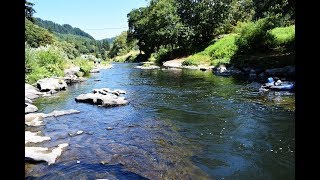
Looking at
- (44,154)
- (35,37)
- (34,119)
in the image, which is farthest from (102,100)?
(35,37)

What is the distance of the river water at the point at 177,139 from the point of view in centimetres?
689

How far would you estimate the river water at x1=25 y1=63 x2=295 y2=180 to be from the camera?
6.89 m

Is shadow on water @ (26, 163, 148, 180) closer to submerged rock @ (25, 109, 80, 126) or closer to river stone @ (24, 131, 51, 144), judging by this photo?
river stone @ (24, 131, 51, 144)

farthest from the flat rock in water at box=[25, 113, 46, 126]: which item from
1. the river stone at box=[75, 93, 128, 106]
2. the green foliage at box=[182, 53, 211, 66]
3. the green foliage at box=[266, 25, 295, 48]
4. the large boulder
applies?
the green foliage at box=[182, 53, 211, 66]

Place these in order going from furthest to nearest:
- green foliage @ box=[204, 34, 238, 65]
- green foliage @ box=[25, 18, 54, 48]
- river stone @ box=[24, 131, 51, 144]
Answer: green foliage @ box=[25, 18, 54, 48] < green foliage @ box=[204, 34, 238, 65] < river stone @ box=[24, 131, 51, 144]

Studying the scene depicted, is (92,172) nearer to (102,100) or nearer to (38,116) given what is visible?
(38,116)

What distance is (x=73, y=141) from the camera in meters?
9.21

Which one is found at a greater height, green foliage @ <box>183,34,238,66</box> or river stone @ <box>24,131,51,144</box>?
green foliage @ <box>183,34,238,66</box>

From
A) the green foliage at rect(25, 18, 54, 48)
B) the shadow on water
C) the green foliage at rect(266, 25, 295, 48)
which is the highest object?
the green foliage at rect(25, 18, 54, 48)

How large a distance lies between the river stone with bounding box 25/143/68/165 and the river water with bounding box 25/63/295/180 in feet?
0.62

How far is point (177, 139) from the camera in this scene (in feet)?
30.5
